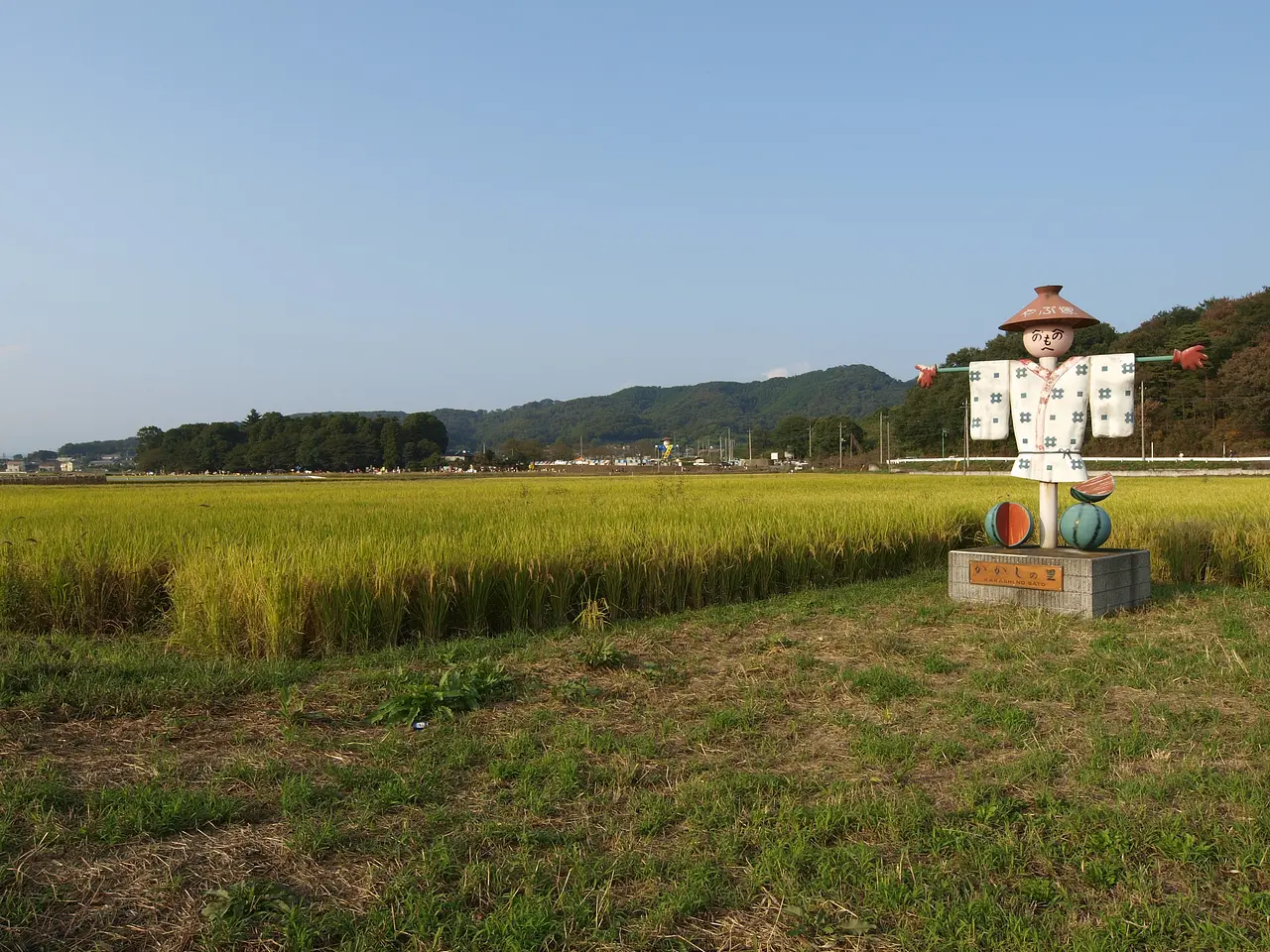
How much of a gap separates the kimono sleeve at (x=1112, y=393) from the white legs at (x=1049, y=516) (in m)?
0.75

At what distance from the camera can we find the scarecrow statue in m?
8.29

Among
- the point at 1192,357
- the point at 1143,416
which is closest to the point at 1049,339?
the point at 1192,357

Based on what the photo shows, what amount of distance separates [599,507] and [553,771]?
9.62m

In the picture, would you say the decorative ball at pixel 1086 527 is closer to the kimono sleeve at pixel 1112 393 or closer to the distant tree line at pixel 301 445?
the kimono sleeve at pixel 1112 393

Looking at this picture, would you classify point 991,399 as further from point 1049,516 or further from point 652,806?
point 652,806

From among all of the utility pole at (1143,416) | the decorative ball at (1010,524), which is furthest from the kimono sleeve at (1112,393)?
the utility pole at (1143,416)

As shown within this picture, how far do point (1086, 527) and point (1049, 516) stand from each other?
1.28 ft

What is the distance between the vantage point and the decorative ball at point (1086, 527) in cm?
845

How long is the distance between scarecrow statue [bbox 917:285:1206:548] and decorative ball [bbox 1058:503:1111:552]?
0.18m

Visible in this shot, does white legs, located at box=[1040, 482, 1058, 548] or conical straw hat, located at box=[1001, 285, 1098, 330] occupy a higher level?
conical straw hat, located at box=[1001, 285, 1098, 330]

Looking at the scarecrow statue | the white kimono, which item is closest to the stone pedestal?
the scarecrow statue

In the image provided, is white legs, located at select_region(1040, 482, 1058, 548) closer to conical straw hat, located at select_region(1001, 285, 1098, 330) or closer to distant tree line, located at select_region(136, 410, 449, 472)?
conical straw hat, located at select_region(1001, 285, 1098, 330)

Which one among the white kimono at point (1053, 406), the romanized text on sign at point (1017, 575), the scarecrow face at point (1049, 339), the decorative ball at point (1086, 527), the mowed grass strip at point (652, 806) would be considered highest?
the scarecrow face at point (1049, 339)

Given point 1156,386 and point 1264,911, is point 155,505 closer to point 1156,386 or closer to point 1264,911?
point 1264,911
